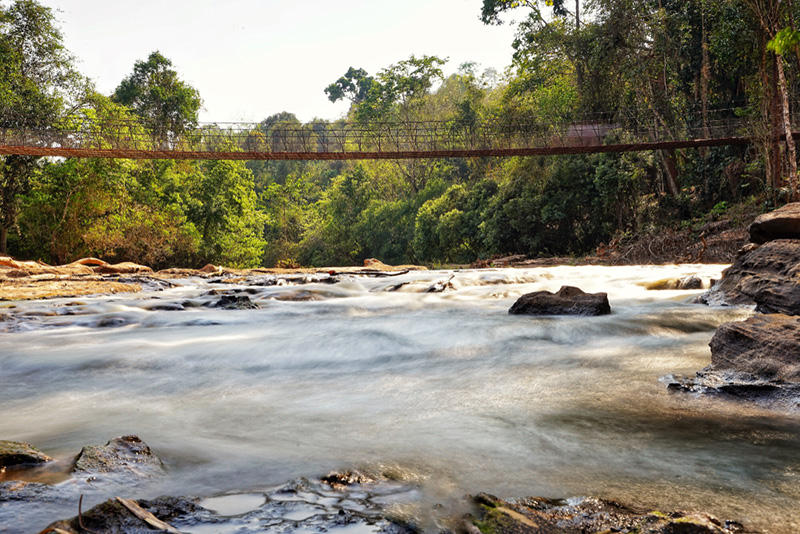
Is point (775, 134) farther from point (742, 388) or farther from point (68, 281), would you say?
point (68, 281)

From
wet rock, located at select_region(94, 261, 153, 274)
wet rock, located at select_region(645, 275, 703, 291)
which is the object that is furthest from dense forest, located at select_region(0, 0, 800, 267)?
wet rock, located at select_region(645, 275, 703, 291)

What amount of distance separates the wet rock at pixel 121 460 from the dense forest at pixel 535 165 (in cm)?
1599

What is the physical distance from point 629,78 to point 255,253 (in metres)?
20.9

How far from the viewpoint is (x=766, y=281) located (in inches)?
247

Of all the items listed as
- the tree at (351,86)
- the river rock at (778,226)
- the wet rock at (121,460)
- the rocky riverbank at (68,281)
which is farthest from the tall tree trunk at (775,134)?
the tree at (351,86)

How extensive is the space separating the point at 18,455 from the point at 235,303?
7147 mm

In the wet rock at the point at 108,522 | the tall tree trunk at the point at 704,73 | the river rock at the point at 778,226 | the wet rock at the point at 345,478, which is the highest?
the tall tree trunk at the point at 704,73

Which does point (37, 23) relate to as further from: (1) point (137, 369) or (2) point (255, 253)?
(1) point (137, 369)

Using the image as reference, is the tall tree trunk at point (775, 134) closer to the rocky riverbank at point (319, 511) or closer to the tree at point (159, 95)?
the rocky riverbank at point (319, 511)

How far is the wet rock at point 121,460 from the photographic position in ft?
7.48

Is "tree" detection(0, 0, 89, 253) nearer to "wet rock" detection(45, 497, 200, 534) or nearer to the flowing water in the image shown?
the flowing water

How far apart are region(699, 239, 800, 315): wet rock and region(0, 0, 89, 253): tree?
24595 mm

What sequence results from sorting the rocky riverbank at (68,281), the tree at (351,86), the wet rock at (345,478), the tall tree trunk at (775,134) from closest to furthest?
the wet rock at (345,478)
the rocky riverbank at (68,281)
the tall tree trunk at (775,134)
the tree at (351,86)

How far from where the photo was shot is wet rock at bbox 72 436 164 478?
89.8 inches
